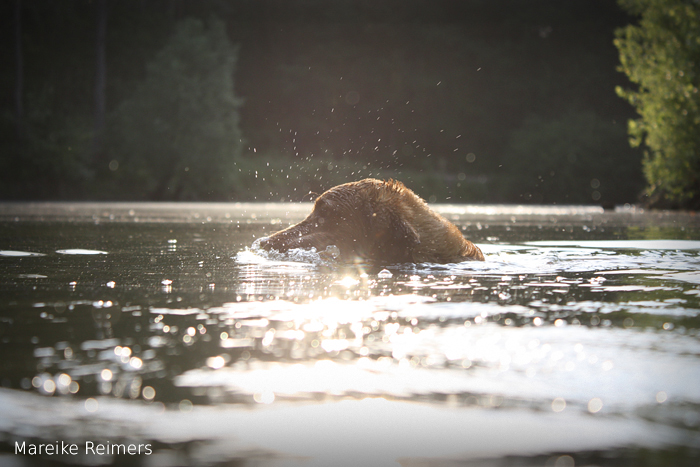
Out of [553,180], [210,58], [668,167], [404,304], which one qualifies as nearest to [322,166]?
[210,58]

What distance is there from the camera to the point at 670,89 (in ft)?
74.7

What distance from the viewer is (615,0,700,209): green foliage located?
22188 millimetres

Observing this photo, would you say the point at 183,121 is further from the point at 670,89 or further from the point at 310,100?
the point at 670,89

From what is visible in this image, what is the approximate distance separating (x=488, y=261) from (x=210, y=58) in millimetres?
36594

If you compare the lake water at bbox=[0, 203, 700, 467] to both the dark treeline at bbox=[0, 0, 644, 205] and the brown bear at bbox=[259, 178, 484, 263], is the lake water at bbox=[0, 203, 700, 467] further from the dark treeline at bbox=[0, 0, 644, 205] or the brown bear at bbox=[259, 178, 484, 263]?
the dark treeline at bbox=[0, 0, 644, 205]

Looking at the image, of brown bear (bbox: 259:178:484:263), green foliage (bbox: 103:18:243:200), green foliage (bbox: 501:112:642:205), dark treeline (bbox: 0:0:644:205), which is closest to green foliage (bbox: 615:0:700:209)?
dark treeline (bbox: 0:0:644:205)

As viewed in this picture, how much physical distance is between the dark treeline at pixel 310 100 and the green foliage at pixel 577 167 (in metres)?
0.13

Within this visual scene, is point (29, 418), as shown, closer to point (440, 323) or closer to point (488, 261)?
point (440, 323)

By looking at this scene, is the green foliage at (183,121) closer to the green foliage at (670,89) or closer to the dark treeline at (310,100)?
the dark treeline at (310,100)

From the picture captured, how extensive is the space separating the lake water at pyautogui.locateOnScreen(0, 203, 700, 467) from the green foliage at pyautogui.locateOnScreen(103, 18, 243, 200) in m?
36.2

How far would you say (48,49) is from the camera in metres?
44.0

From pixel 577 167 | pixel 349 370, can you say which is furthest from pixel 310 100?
pixel 349 370

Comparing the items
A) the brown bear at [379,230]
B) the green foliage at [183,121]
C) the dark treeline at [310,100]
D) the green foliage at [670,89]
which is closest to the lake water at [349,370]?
the brown bear at [379,230]

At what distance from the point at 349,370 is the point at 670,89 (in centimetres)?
2242
